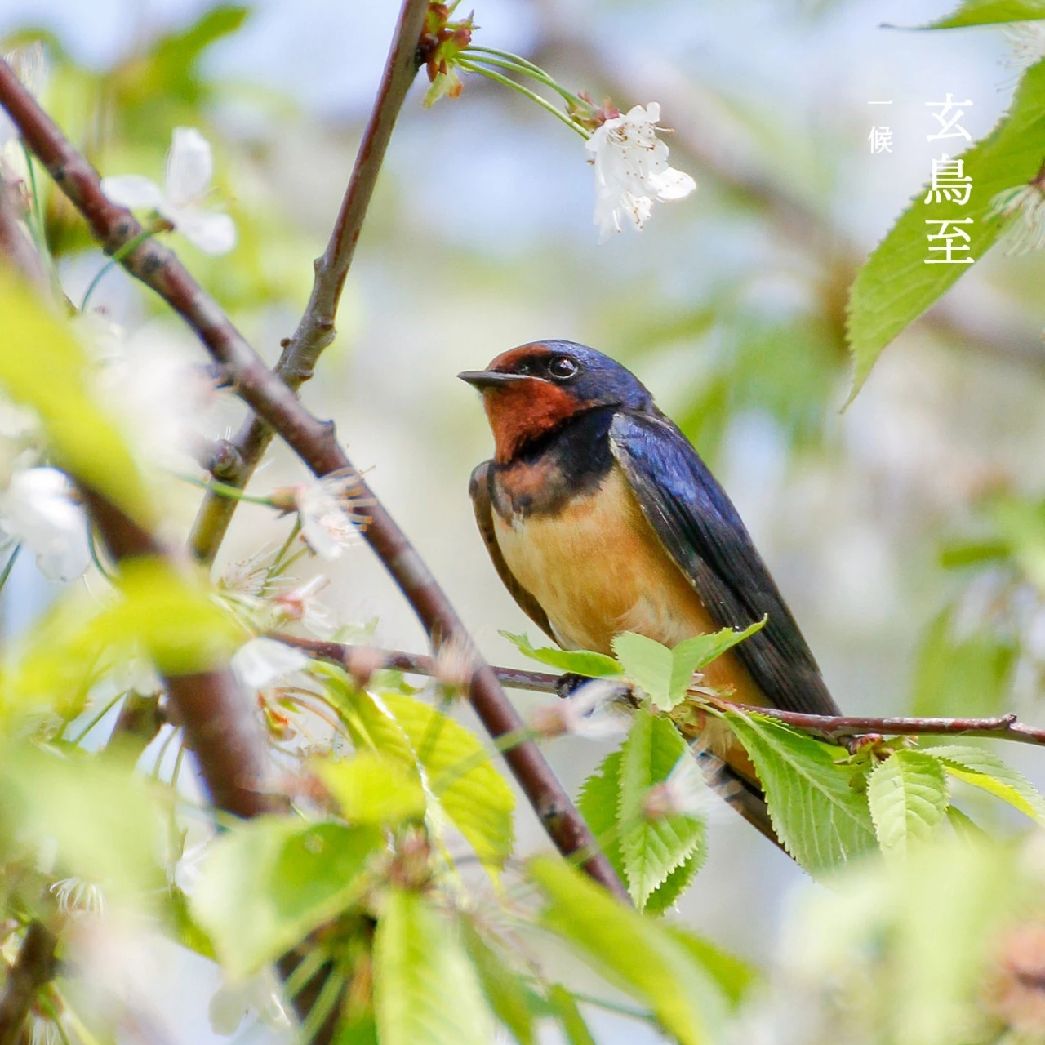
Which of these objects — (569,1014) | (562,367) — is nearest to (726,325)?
(562,367)

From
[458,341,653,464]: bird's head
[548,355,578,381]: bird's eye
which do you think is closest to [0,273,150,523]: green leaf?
[458,341,653,464]: bird's head

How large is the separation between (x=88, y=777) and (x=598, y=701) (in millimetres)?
734

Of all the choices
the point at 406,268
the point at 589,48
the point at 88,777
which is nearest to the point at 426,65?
the point at 88,777

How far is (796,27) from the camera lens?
16.9ft

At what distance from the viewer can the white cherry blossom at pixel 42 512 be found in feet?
4.91

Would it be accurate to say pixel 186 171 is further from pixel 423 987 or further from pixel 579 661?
pixel 423 987

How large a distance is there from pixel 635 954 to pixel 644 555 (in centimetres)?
254

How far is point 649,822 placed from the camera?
1685 millimetres

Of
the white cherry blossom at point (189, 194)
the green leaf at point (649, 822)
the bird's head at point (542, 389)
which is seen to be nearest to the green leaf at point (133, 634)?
the white cherry blossom at point (189, 194)

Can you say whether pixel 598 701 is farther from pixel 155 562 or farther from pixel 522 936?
pixel 155 562

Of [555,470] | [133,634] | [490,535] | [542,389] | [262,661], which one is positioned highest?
[133,634]

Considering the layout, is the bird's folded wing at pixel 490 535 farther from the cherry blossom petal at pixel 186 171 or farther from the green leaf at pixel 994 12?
the cherry blossom petal at pixel 186 171

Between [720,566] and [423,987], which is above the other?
[423,987]

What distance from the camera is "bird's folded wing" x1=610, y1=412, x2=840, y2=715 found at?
3.60 meters
